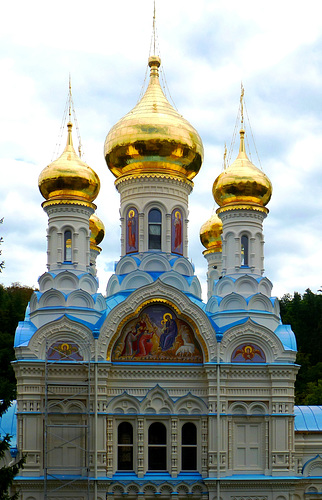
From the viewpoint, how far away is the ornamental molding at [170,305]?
21.4 metres

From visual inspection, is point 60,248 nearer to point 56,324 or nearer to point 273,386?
point 56,324

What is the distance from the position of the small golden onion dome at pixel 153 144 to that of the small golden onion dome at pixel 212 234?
4.45m

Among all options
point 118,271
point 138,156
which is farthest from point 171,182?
point 118,271

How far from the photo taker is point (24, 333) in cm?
2134

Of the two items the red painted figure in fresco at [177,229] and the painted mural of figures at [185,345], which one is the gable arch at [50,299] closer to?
the painted mural of figures at [185,345]

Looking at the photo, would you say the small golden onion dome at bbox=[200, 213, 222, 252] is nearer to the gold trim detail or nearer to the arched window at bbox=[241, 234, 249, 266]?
the gold trim detail

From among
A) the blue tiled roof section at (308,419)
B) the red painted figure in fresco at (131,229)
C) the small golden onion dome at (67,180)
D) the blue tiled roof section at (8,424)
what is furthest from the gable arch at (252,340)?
the blue tiled roof section at (8,424)

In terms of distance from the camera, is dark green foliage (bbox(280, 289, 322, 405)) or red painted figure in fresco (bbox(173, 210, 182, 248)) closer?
red painted figure in fresco (bbox(173, 210, 182, 248))

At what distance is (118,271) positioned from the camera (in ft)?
76.2

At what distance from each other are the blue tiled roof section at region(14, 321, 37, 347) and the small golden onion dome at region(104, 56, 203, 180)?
490 centimetres

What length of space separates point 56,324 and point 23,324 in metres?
0.99

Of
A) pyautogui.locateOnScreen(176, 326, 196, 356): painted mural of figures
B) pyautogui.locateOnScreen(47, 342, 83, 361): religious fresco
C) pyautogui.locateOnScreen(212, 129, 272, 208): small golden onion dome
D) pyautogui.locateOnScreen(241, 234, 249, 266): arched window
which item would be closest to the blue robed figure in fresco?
pyautogui.locateOnScreen(176, 326, 196, 356): painted mural of figures

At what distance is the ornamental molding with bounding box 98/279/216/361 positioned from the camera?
21406mm

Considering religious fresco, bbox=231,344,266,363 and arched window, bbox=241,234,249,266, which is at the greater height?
arched window, bbox=241,234,249,266
